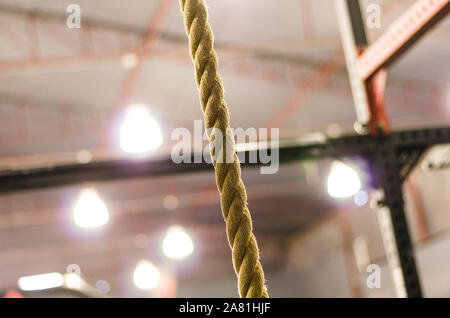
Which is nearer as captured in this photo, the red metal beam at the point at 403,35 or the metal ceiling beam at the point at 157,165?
the red metal beam at the point at 403,35

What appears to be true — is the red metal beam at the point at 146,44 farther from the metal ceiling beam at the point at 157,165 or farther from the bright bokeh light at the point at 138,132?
the metal ceiling beam at the point at 157,165

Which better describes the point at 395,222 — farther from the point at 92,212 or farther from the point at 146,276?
the point at 146,276

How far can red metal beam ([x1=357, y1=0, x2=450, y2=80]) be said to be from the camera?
80.0 inches

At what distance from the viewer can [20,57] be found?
10.7m

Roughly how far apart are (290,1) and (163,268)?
14.2m

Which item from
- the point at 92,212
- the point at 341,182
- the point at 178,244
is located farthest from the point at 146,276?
the point at 341,182

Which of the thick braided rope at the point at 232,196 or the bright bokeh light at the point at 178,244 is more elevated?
the bright bokeh light at the point at 178,244

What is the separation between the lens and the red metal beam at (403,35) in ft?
6.67

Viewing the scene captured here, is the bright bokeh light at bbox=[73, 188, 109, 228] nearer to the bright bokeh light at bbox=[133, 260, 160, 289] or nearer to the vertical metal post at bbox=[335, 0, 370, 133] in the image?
the vertical metal post at bbox=[335, 0, 370, 133]

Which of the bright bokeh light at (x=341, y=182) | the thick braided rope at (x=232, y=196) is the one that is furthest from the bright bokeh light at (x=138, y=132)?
the thick braided rope at (x=232, y=196)


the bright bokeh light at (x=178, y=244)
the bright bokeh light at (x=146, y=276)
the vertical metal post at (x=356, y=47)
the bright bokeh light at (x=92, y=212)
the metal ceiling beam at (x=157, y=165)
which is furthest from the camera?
the bright bokeh light at (x=146, y=276)

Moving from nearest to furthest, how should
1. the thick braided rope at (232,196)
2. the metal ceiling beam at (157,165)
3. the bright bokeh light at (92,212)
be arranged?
the thick braided rope at (232,196)
the metal ceiling beam at (157,165)
the bright bokeh light at (92,212)

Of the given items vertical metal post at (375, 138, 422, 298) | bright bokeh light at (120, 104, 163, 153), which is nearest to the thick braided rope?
vertical metal post at (375, 138, 422, 298)

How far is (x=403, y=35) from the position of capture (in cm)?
221
